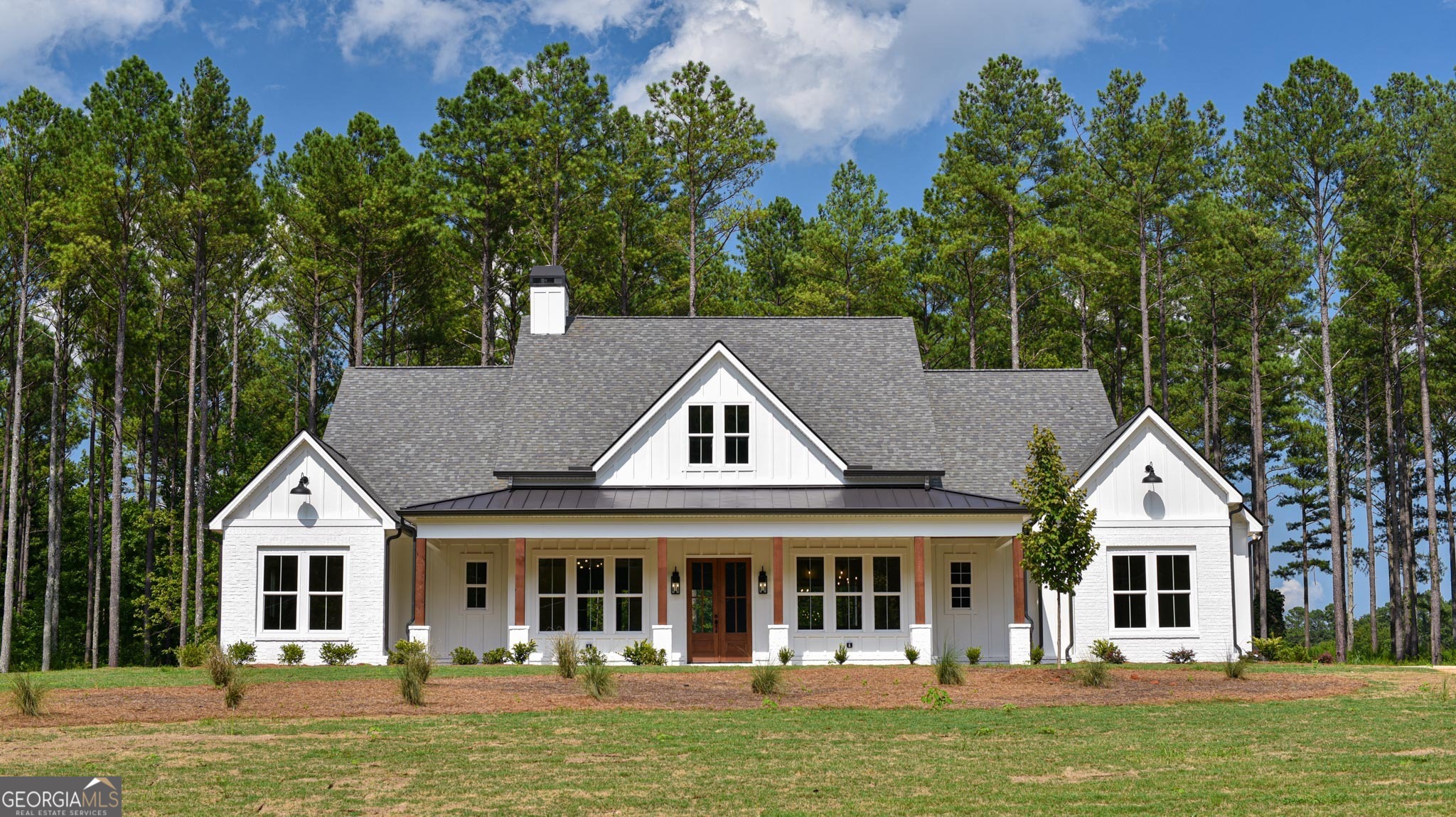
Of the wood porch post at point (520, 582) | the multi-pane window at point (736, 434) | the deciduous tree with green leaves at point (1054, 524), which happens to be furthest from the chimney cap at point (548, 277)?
the deciduous tree with green leaves at point (1054, 524)

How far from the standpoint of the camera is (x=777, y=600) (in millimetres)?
25703

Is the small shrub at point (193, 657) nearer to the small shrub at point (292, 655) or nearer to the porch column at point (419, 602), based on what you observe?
the small shrub at point (292, 655)

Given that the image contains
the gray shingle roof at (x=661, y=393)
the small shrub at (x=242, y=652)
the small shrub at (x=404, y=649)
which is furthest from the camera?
the gray shingle roof at (x=661, y=393)

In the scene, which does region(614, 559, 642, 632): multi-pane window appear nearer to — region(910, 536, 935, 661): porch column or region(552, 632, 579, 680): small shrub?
region(910, 536, 935, 661): porch column

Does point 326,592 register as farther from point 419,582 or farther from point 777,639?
point 777,639

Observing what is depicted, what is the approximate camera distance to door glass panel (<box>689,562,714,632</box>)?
2702 centimetres

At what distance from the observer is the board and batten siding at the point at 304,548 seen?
85.7 ft

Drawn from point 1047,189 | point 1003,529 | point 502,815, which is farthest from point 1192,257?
point 502,815

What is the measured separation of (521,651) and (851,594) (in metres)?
6.73

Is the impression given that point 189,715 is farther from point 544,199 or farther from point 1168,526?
point 544,199

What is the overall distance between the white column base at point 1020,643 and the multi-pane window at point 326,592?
43.3 feet

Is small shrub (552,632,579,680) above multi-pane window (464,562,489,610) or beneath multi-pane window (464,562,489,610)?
beneath

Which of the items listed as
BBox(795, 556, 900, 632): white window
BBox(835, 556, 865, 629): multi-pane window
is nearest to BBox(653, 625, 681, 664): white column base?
BBox(795, 556, 900, 632): white window

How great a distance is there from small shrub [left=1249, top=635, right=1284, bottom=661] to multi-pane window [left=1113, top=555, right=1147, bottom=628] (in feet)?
7.32
